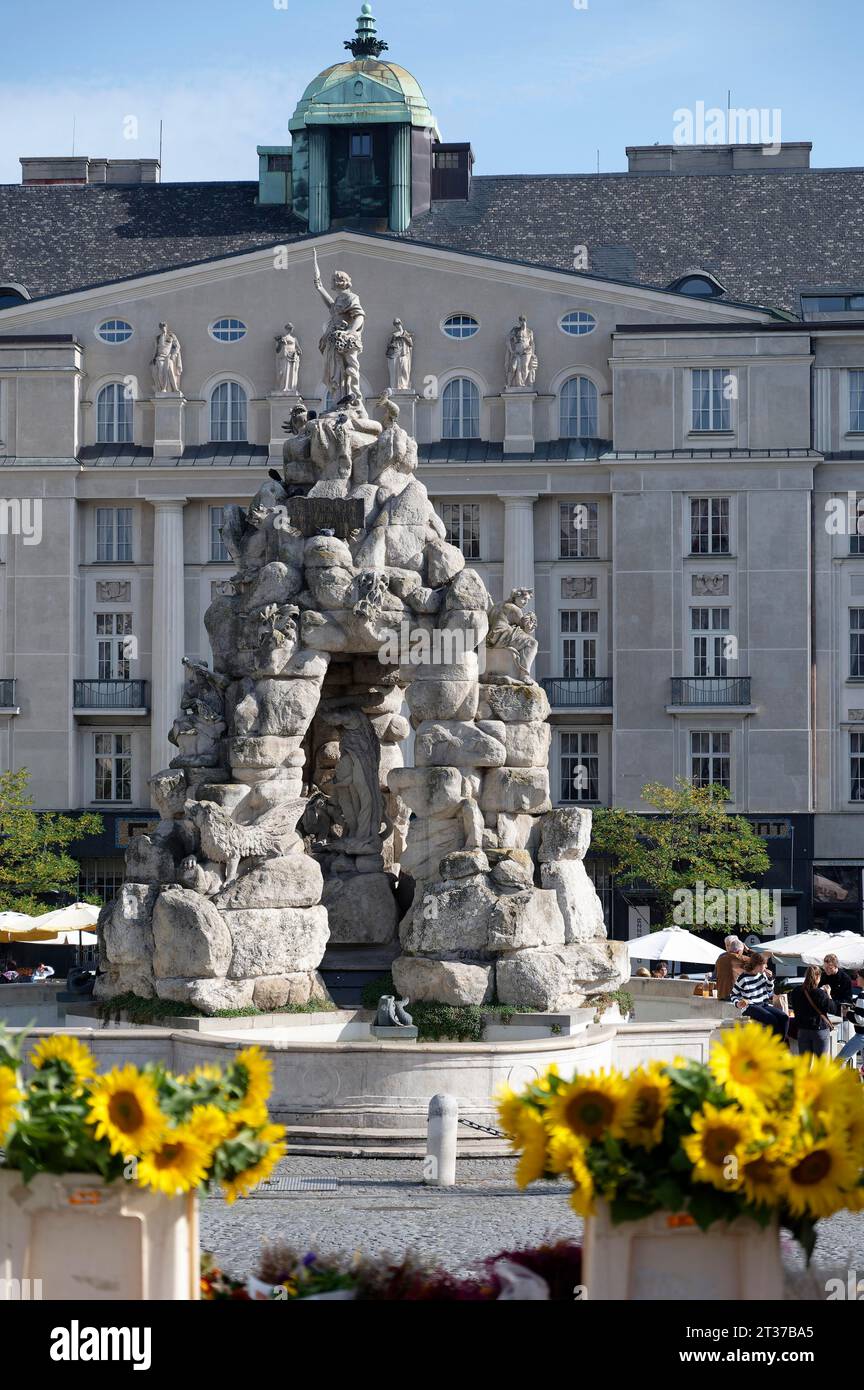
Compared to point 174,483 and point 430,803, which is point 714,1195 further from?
→ point 174,483

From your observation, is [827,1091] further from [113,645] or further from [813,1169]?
[113,645]

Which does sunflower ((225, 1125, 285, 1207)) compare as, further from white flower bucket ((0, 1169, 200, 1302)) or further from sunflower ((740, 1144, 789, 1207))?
sunflower ((740, 1144, 789, 1207))

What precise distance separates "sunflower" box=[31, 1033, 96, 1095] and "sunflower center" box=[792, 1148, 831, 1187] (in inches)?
93.8

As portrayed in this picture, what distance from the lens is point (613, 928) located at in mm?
50906

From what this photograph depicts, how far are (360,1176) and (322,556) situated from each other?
22.9 ft

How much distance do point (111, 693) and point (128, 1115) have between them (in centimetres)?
4665

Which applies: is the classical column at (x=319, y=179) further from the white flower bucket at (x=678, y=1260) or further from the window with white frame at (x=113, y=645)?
the white flower bucket at (x=678, y=1260)

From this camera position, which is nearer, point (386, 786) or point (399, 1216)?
point (399, 1216)

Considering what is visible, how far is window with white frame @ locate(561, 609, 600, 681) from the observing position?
53.0 m

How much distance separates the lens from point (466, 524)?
54.0 metres

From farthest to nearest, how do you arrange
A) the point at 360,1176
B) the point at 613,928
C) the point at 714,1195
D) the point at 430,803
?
the point at 613,928
the point at 430,803
the point at 360,1176
the point at 714,1195

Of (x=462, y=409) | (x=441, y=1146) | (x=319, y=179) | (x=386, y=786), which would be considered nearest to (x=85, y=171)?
(x=319, y=179)

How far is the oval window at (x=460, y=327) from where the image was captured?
2120 inches
